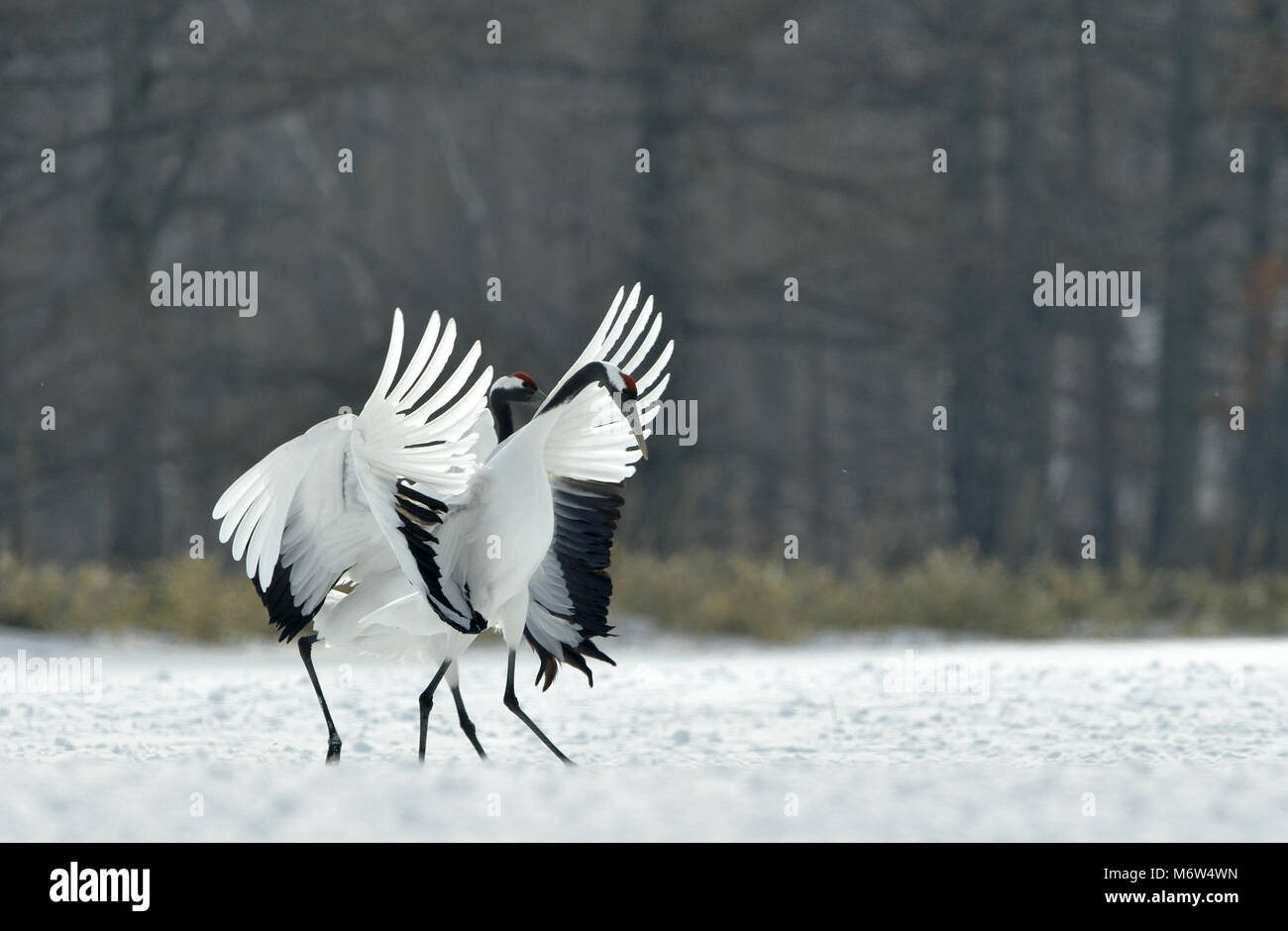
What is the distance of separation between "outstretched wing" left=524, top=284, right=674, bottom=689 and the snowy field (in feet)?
1.99

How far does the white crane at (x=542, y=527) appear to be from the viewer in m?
7.59

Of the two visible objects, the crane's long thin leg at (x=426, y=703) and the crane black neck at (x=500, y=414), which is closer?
the crane's long thin leg at (x=426, y=703)

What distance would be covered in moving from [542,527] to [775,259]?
16.3 metres

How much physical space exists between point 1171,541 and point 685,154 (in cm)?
751

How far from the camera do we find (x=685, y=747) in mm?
9211

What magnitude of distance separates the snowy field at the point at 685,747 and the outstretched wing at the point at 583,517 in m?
0.61

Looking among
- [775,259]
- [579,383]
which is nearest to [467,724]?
[579,383]

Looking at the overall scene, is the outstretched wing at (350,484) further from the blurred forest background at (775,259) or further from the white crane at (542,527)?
the blurred forest background at (775,259)

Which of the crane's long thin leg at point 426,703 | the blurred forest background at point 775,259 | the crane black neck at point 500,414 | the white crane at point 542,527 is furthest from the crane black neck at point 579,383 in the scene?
the blurred forest background at point 775,259

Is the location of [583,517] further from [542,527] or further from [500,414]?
[542,527]

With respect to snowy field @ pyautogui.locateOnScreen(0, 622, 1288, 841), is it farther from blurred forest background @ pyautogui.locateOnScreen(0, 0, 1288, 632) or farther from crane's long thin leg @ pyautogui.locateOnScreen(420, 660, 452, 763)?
blurred forest background @ pyautogui.locateOnScreen(0, 0, 1288, 632)

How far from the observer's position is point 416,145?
32.3m
